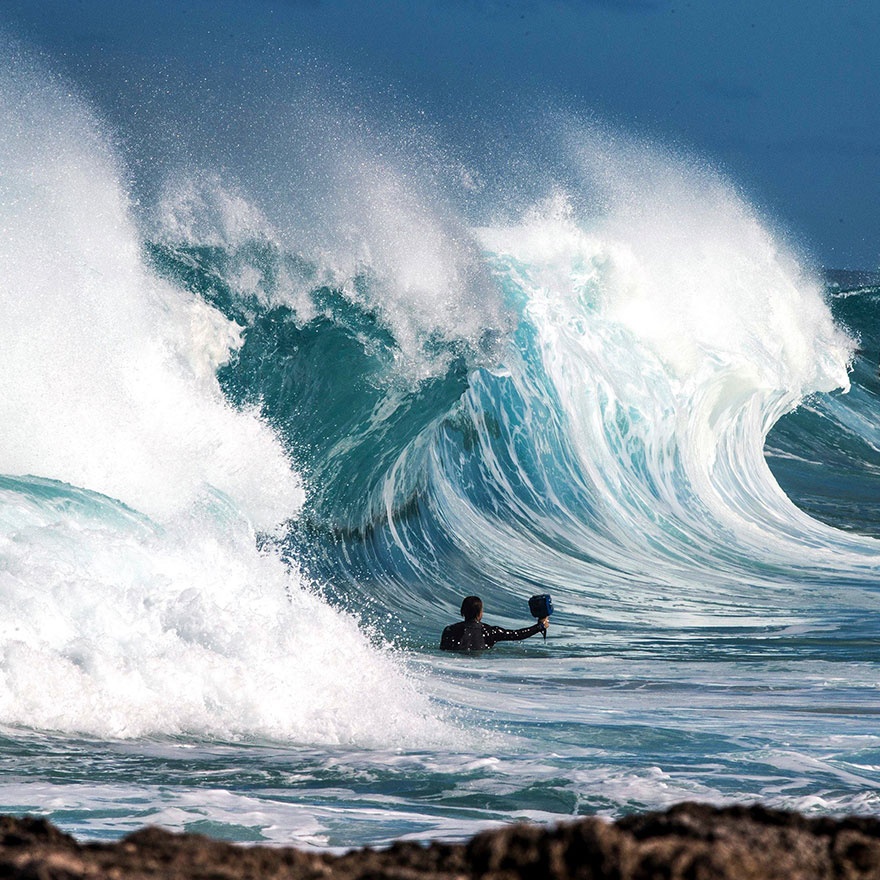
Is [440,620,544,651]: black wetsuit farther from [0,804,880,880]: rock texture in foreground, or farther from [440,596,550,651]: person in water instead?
[0,804,880,880]: rock texture in foreground

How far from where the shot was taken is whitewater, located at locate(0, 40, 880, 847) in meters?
5.73

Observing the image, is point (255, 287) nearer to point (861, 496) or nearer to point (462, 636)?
point (462, 636)

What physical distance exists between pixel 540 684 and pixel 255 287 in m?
7.45

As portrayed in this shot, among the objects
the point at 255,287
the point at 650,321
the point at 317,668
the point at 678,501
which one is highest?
the point at 650,321

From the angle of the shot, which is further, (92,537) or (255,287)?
(255,287)

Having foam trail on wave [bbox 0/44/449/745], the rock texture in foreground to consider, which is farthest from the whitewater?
the rock texture in foreground

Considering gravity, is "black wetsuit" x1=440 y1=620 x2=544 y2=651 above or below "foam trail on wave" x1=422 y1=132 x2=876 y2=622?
below

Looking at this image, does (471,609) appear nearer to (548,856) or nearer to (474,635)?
(474,635)

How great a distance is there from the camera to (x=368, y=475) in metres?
14.1

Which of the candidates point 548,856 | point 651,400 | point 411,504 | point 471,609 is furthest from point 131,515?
point 651,400

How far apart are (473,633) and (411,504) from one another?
4.68 meters

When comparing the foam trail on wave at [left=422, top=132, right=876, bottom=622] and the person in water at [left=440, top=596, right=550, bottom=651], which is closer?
the person in water at [left=440, top=596, right=550, bottom=651]

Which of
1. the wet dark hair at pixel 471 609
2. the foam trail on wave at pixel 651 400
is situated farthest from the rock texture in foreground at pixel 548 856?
the foam trail on wave at pixel 651 400

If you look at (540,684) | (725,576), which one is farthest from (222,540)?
(725,576)
